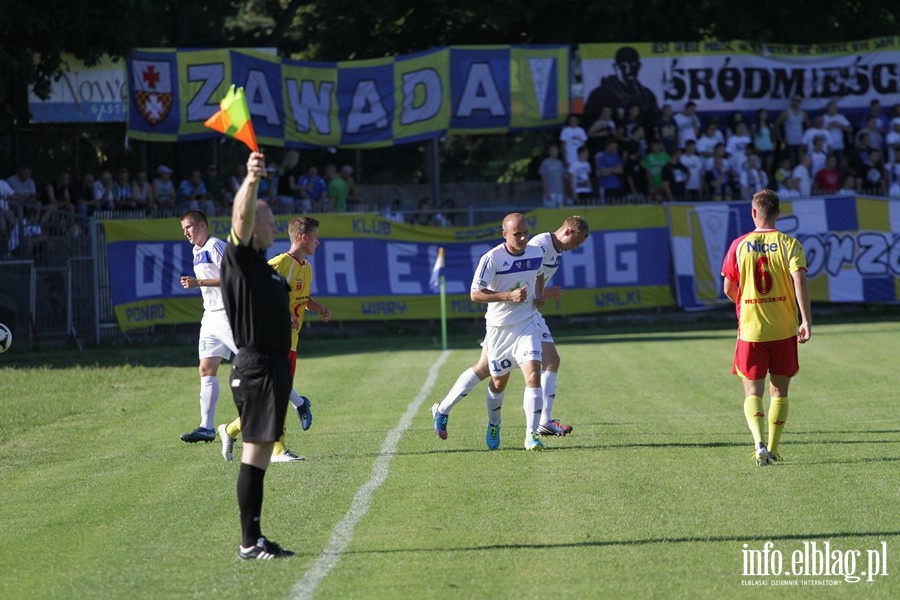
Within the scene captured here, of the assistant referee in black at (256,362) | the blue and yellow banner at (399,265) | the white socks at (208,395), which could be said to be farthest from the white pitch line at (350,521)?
the blue and yellow banner at (399,265)

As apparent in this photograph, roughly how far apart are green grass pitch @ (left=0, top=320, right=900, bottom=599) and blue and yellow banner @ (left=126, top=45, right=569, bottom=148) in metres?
11.8

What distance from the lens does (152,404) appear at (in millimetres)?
15938

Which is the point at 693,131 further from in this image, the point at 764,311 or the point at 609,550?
the point at 609,550

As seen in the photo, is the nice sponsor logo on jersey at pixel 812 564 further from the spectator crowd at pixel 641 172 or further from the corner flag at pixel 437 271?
the spectator crowd at pixel 641 172

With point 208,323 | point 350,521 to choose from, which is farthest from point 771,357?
point 208,323

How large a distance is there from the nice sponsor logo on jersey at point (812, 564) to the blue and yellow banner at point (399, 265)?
19458 millimetres

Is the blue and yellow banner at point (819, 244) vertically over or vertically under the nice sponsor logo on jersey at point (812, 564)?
over

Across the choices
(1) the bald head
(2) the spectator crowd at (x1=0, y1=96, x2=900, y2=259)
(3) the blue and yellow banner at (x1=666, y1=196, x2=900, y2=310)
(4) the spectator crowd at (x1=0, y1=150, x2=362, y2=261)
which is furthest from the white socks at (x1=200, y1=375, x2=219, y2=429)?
(3) the blue and yellow banner at (x1=666, y1=196, x2=900, y2=310)

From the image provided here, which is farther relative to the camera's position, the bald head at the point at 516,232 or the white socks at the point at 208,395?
the white socks at the point at 208,395

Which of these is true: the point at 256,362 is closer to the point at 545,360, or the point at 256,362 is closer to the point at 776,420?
the point at 776,420

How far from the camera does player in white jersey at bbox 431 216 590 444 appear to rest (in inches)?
437

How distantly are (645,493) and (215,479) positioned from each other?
11.1ft

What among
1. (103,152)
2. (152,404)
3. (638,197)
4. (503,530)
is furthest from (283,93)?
(503,530)

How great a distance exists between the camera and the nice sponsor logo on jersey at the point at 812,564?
21.3 ft
